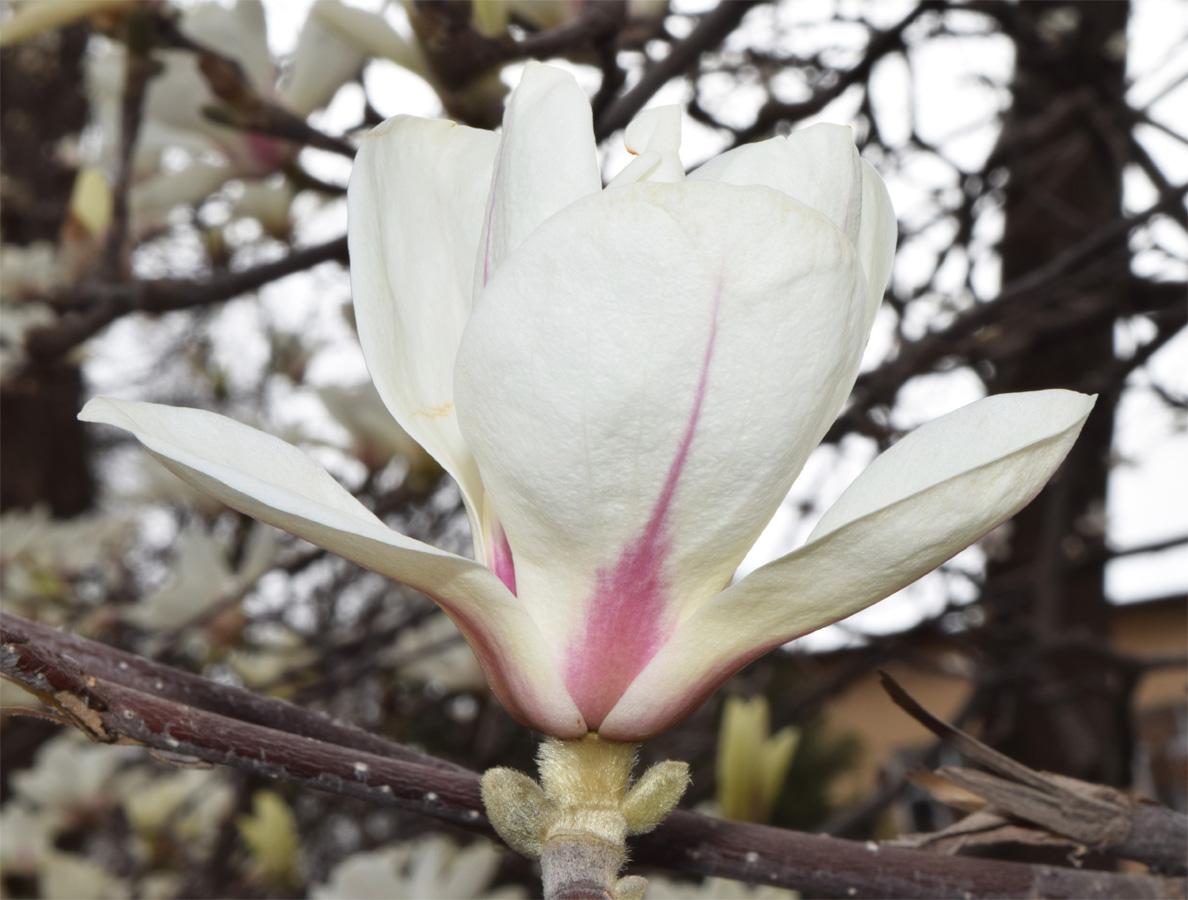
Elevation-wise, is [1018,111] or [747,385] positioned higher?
[1018,111]

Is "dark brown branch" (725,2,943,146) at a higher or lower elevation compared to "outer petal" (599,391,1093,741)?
higher

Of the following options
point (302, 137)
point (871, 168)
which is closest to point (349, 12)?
point (302, 137)

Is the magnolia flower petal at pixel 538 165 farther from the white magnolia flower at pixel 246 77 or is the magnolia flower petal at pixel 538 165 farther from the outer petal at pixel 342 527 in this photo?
the white magnolia flower at pixel 246 77

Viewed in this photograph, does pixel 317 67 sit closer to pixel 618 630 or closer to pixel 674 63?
pixel 674 63

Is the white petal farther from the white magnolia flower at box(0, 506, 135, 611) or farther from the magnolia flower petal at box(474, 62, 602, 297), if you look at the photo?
the white magnolia flower at box(0, 506, 135, 611)

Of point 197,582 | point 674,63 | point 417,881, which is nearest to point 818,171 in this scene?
point 674,63

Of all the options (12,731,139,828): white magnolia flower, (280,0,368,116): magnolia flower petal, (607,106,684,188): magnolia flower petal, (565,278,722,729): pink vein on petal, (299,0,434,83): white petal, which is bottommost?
(12,731,139,828): white magnolia flower

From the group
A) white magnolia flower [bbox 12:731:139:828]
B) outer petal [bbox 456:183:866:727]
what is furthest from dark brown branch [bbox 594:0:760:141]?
white magnolia flower [bbox 12:731:139:828]

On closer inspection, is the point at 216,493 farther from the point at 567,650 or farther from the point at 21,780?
the point at 21,780
